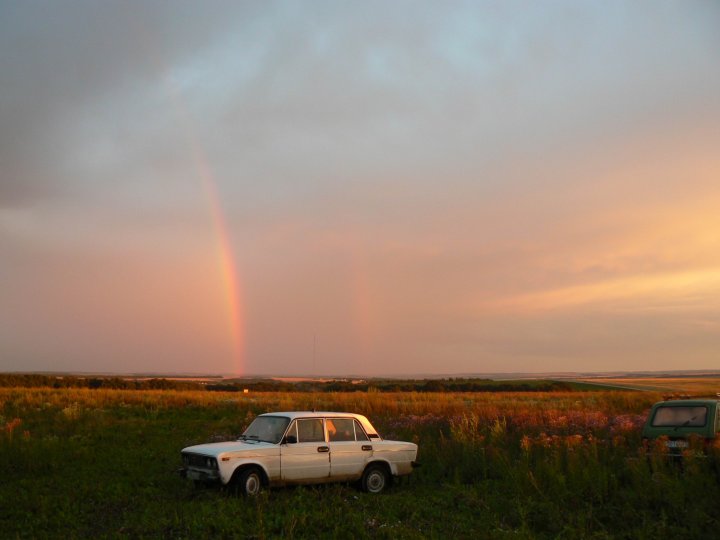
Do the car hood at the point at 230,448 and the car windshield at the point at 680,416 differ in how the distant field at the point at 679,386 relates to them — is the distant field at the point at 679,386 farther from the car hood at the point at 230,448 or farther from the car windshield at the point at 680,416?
the car hood at the point at 230,448

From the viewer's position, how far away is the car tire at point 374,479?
12773 mm

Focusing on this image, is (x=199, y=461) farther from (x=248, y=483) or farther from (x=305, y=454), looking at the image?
(x=305, y=454)

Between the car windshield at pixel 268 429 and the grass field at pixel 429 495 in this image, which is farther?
the car windshield at pixel 268 429

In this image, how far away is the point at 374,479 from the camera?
12.9 metres

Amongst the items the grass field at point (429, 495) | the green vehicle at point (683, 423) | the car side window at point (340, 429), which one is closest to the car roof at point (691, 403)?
the green vehicle at point (683, 423)

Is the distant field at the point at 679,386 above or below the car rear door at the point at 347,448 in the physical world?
below

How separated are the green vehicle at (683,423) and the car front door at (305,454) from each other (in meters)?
6.67

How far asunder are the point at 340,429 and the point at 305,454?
41.6 inches

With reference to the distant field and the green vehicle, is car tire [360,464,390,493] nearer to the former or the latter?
the green vehicle

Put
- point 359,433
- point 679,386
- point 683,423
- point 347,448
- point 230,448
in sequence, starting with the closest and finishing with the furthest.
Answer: point 230,448, point 347,448, point 359,433, point 683,423, point 679,386

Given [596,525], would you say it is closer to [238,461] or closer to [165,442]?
[238,461]

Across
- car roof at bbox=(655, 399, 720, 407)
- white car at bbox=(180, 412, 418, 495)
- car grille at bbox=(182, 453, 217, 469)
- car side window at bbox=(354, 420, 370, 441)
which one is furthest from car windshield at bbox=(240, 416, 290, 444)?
car roof at bbox=(655, 399, 720, 407)

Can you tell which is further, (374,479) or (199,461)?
(374,479)

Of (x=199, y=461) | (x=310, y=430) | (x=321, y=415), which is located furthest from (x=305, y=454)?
(x=199, y=461)
